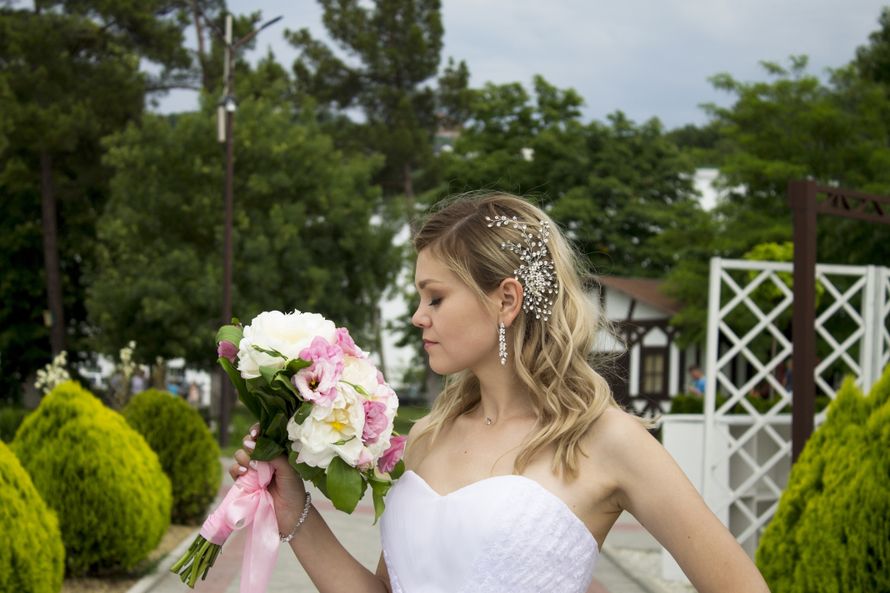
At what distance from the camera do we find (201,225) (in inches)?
1305

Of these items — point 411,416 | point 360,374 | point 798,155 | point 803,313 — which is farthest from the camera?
point 798,155

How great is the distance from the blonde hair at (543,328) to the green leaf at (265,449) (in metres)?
0.55

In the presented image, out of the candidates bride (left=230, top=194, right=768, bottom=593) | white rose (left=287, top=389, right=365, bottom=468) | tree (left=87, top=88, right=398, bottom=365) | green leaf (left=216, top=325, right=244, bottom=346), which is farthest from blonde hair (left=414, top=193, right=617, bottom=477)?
tree (left=87, top=88, right=398, bottom=365)

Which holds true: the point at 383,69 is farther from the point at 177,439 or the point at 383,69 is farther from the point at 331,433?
the point at 331,433

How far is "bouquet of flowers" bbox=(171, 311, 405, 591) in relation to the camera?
265 cm

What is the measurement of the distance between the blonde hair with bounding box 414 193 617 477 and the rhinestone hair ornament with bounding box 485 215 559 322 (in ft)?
0.04

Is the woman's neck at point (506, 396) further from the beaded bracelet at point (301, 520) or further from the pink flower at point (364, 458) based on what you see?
the beaded bracelet at point (301, 520)

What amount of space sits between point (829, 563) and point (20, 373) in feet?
144

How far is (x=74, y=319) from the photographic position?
45031 millimetres

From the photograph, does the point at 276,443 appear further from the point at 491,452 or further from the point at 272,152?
the point at 272,152

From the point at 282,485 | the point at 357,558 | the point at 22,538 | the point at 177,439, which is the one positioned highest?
the point at 282,485

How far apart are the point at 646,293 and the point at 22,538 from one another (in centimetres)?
3001

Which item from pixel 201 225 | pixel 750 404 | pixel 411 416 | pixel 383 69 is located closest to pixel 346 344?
pixel 411 416

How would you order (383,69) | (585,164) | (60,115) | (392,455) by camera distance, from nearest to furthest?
(392,455) → (60,115) → (585,164) → (383,69)
